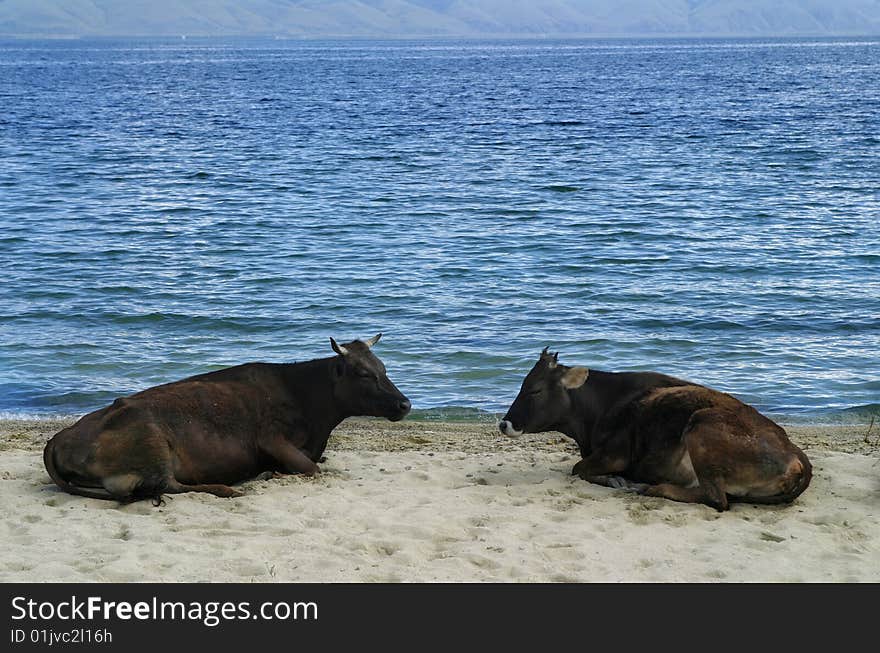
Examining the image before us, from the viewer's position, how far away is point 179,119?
70812 mm

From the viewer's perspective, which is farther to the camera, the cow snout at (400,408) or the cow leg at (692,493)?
the cow snout at (400,408)

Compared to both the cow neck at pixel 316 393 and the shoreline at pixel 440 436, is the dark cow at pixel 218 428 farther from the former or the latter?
the shoreline at pixel 440 436

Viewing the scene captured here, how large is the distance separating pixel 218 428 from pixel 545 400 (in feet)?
9.84

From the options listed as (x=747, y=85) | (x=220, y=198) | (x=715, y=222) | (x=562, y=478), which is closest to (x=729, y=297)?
(x=715, y=222)

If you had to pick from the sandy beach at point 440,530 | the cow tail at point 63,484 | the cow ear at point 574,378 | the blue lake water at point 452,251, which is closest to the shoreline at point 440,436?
the sandy beach at point 440,530

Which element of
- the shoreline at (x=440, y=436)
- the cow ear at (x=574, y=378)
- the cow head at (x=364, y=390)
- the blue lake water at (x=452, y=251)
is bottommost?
the blue lake water at (x=452, y=251)

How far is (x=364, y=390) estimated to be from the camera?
39.7ft

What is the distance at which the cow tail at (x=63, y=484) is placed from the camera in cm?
1056

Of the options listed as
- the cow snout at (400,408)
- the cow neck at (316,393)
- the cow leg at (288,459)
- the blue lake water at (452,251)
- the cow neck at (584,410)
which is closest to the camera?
the cow leg at (288,459)

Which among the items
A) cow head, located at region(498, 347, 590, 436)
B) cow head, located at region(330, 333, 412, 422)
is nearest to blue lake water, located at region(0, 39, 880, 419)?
→ cow head, located at region(330, 333, 412, 422)

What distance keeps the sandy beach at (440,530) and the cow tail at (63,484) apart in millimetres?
68

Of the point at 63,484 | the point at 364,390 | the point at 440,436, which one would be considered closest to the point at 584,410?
the point at 364,390

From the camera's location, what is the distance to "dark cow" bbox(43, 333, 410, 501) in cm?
1059

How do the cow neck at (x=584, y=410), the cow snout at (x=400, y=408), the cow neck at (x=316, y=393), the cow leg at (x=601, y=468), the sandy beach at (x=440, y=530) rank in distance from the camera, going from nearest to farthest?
the sandy beach at (x=440, y=530), the cow leg at (x=601, y=468), the cow neck at (x=584, y=410), the cow snout at (x=400, y=408), the cow neck at (x=316, y=393)
